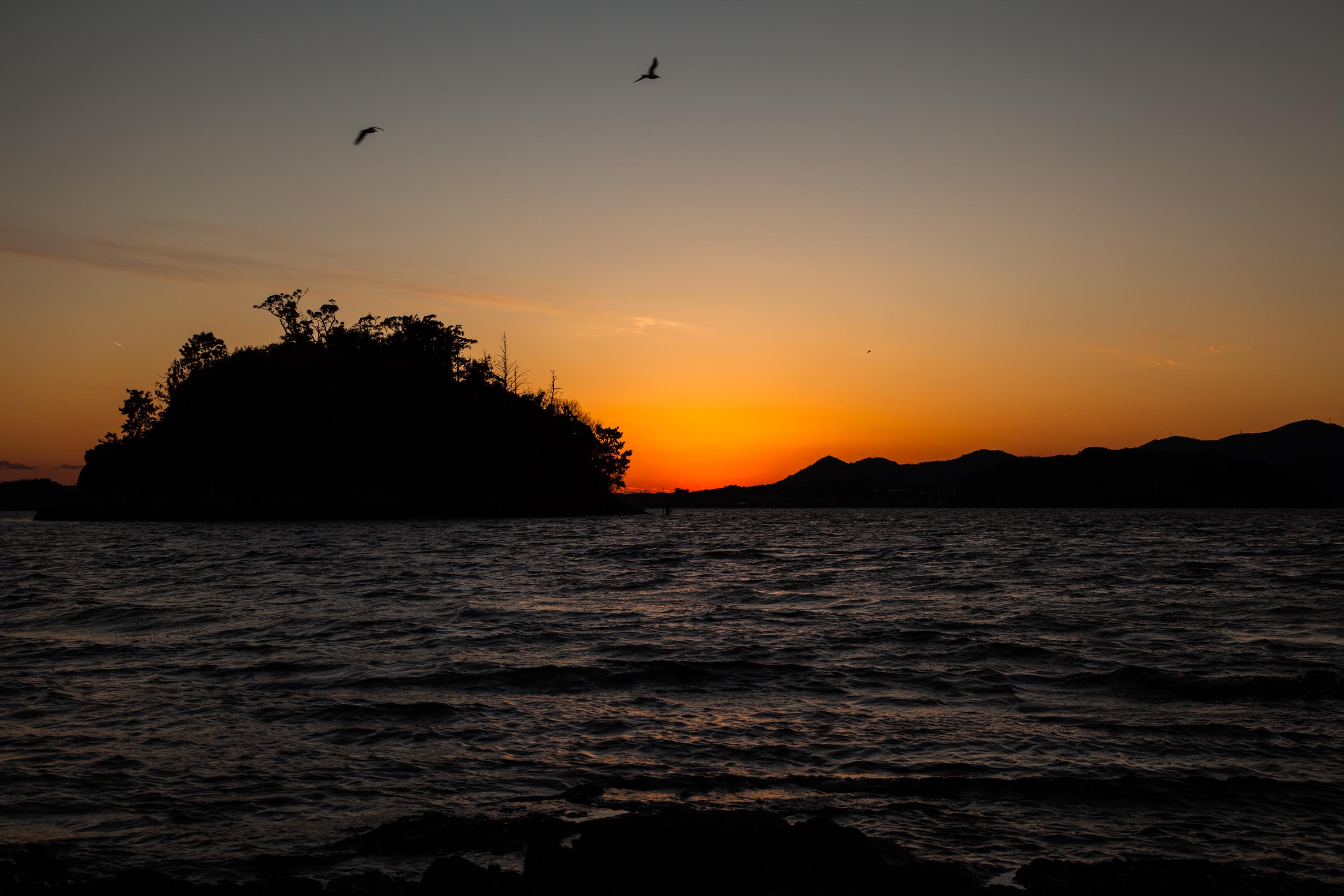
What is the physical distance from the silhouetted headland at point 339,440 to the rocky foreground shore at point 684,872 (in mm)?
121960

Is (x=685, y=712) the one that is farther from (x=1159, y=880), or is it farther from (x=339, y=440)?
(x=339, y=440)

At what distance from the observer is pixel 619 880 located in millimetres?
6117

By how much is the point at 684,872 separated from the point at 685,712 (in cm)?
586

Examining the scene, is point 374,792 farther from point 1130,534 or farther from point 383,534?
point 1130,534

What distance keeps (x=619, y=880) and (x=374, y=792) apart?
3.65 meters

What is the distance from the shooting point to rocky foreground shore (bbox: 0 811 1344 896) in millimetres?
5934

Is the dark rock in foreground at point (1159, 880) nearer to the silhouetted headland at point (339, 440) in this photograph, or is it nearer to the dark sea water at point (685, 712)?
the dark sea water at point (685, 712)

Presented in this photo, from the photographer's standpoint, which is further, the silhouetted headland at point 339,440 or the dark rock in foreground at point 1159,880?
the silhouetted headland at point 339,440

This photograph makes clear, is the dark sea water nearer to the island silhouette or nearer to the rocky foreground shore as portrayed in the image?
the rocky foreground shore

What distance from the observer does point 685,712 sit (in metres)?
12.1

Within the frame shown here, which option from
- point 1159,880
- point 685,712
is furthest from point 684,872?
point 685,712

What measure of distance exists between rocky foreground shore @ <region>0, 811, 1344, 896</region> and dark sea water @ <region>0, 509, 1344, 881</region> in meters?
0.59

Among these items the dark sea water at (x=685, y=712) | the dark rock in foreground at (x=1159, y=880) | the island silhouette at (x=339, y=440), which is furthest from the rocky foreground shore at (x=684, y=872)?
the island silhouette at (x=339, y=440)

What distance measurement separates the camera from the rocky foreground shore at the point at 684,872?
234 inches
